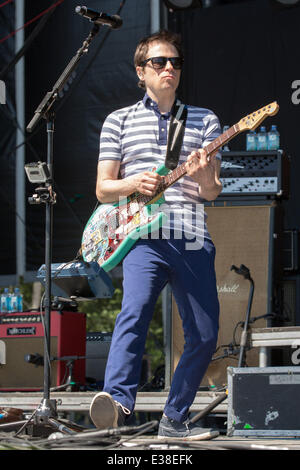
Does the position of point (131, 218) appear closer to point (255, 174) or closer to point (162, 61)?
point (162, 61)

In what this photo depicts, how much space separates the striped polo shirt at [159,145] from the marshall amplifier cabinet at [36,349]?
184cm

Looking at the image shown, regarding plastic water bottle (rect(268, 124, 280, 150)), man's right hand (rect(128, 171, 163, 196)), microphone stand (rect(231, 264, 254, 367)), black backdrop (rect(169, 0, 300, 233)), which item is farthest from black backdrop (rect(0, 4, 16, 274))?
man's right hand (rect(128, 171, 163, 196))

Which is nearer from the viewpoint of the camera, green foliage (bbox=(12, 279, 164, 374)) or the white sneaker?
the white sneaker

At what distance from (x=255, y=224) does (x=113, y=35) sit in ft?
7.66

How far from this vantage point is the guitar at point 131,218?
3375 mm

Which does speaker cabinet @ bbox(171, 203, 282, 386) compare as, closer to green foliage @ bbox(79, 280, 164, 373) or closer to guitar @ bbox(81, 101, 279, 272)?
guitar @ bbox(81, 101, 279, 272)

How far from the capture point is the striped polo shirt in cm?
342

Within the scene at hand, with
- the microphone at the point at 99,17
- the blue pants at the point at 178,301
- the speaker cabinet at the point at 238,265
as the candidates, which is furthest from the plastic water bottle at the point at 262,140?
the blue pants at the point at 178,301

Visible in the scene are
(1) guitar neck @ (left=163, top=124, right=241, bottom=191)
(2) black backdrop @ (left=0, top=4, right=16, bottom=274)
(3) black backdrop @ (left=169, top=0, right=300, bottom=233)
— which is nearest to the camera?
(1) guitar neck @ (left=163, top=124, right=241, bottom=191)

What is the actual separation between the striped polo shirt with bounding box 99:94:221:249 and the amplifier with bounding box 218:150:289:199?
158 cm

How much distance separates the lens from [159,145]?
11.5 feet

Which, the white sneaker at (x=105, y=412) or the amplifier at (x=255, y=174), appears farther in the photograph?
the amplifier at (x=255, y=174)

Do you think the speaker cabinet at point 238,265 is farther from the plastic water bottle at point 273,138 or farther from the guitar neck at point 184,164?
the guitar neck at point 184,164
